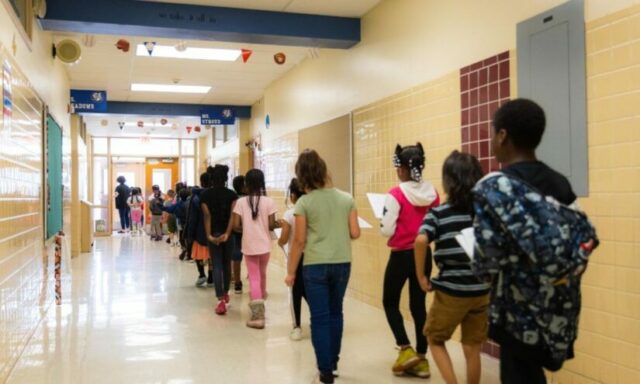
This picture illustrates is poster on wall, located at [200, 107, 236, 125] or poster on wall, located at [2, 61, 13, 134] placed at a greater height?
poster on wall, located at [200, 107, 236, 125]

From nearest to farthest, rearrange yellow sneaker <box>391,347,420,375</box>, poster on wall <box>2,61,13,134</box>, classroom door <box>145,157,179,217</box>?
poster on wall <box>2,61,13,134</box>, yellow sneaker <box>391,347,420,375</box>, classroom door <box>145,157,179,217</box>

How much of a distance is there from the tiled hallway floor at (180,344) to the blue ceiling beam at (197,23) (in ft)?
8.93

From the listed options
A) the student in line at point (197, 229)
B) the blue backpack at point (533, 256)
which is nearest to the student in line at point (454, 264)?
the blue backpack at point (533, 256)

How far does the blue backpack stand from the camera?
A: 1615 mm

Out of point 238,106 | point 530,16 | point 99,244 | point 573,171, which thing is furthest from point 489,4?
point 99,244

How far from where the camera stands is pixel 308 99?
779cm

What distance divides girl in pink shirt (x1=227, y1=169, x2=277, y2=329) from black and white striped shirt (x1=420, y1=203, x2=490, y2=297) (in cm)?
235

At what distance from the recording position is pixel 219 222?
545cm

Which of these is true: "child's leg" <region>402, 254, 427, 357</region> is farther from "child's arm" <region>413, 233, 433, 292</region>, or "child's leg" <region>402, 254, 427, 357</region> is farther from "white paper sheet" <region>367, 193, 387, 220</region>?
"child's arm" <region>413, 233, 433, 292</region>

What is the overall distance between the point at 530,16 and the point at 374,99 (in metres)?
2.34

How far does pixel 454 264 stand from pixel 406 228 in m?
0.70

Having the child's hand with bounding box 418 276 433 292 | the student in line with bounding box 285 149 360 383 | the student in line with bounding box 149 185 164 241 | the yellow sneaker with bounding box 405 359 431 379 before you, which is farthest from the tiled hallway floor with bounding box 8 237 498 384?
the student in line with bounding box 149 185 164 241

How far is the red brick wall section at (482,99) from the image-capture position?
381 centimetres

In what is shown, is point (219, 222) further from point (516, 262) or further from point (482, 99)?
point (516, 262)
